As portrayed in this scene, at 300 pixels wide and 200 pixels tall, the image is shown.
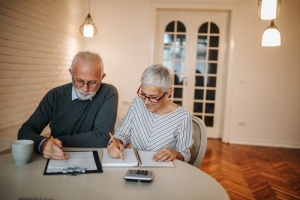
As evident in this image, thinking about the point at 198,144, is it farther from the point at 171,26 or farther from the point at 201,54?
the point at 171,26

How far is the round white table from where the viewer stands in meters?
0.94

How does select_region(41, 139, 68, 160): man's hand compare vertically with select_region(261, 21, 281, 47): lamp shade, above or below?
below

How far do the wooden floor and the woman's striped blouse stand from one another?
137cm

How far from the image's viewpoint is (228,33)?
4.82 meters

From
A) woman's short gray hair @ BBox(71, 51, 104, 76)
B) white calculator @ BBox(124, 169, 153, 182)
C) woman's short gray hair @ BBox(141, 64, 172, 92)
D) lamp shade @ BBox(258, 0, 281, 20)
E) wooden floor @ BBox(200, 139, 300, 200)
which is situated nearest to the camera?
white calculator @ BBox(124, 169, 153, 182)

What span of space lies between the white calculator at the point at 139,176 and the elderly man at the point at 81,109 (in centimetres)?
56

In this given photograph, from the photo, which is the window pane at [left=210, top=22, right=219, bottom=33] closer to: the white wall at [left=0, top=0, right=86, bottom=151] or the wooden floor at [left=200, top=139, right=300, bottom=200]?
the wooden floor at [left=200, top=139, right=300, bottom=200]

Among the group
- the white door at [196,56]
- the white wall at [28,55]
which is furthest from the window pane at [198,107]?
the white wall at [28,55]

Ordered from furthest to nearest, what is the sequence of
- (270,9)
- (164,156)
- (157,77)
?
(270,9) → (157,77) → (164,156)

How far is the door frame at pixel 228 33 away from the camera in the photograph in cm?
458

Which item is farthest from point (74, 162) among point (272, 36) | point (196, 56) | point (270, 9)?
point (196, 56)

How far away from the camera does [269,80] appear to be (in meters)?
4.59

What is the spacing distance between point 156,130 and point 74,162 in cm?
58

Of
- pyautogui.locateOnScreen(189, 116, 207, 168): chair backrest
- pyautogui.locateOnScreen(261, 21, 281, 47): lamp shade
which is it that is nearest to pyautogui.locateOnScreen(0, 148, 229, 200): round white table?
pyautogui.locateOnScreen(189, 116, 207, 168): chair backrest
